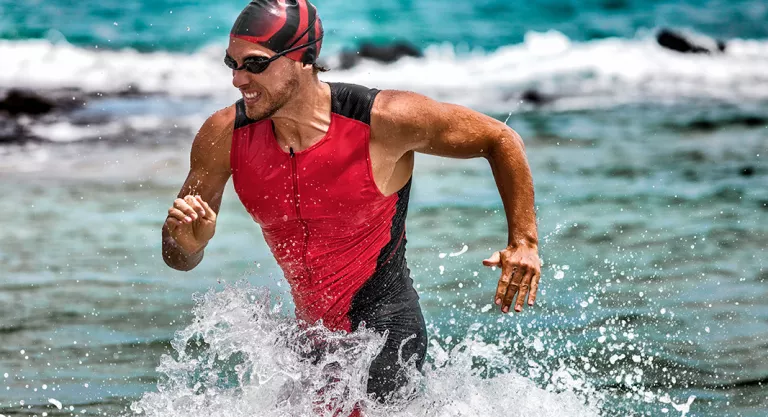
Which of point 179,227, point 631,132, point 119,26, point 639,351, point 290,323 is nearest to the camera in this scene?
point 179,227

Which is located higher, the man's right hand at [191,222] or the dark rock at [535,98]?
the man's right hand at [191,222]

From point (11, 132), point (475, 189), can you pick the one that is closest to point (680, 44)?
point (475, 189)

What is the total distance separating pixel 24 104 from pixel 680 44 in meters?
14.6

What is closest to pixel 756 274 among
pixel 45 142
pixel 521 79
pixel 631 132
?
pixel 631 132

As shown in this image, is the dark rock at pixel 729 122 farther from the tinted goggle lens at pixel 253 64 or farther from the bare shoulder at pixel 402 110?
the tinted goggle lens at pixel 253 64

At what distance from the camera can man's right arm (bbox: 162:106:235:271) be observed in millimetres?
4652

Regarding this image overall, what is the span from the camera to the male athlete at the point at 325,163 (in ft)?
14.4

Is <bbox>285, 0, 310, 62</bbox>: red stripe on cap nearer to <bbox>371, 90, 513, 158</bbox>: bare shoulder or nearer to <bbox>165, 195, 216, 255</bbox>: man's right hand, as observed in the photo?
<bbox>371, 90, 513, 158</bbox>: bare shoulder

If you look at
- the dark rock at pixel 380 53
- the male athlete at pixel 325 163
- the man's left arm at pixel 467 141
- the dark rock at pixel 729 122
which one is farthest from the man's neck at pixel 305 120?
the dark rock at pixel 380 53

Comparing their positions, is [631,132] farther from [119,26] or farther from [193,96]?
[119,26]

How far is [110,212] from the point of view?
37.1 feet

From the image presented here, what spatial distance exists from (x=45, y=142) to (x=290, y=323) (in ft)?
43.4

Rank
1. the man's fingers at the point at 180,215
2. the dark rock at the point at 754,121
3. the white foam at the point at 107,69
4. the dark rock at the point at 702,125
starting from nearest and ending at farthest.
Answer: the man's fingers at the point at 180,215
the dark rock at the point at 702,125
the dark rock at the point at 754,121
the white foam at the point at 107,69

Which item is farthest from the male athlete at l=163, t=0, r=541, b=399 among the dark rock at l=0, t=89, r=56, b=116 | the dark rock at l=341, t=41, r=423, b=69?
the dark rock at l=341, t=41, r=423, b=69
